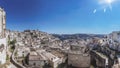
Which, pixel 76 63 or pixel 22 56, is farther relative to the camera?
pixel 22 56

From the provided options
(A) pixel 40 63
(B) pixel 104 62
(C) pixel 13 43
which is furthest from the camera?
(C) pixel 13 43

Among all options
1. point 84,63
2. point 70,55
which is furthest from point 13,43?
point 84,63

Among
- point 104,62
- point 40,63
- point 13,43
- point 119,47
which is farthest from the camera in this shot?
point 119,47

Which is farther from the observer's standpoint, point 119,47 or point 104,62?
point 119,47

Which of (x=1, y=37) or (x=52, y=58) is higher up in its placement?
(x=1, y=37)

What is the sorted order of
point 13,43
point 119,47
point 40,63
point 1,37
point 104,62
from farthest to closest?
point 119,47, point 13,43, point 40,63, point 104,62, point 1,37

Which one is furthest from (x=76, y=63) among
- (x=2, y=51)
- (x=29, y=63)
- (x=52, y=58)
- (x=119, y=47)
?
(x=119, y=47)

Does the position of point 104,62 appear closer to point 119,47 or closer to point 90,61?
point 90,61

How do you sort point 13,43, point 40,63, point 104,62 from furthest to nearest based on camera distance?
point 13,43 < point 40,63 < point 104,62

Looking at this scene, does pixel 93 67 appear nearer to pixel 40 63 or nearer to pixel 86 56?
pixel 86 56

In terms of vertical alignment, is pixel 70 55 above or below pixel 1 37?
below
